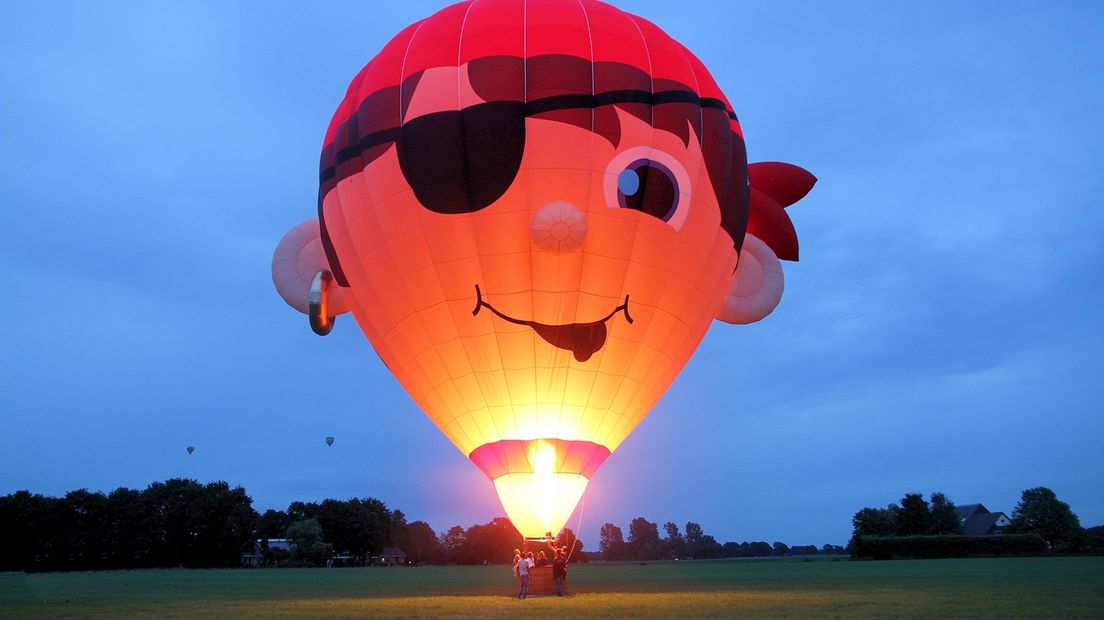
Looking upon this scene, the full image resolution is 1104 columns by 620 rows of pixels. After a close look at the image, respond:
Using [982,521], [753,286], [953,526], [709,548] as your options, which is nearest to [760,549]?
[709,548]

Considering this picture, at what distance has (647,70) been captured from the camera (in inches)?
468

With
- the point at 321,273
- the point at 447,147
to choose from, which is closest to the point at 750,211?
the point at 447,147

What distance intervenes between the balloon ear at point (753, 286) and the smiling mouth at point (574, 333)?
3.40m

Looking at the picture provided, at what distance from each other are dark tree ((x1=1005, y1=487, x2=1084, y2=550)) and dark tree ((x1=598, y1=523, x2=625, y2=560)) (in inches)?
1073

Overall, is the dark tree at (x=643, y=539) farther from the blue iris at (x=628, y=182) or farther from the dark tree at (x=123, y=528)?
the blue iris at (x=628, y=182)

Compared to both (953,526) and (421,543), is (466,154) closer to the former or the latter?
(953,526)

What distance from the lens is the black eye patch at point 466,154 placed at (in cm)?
1120

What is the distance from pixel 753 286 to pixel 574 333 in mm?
4276

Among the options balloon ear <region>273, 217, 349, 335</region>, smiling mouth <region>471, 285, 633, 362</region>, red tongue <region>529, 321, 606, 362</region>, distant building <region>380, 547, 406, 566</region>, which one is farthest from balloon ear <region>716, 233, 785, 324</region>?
distant building <region>380, 547, 406, 566</region>

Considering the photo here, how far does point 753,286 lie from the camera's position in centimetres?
1441

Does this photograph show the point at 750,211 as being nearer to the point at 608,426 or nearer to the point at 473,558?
the point at 608,426

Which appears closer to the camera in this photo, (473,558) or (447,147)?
(447,147)

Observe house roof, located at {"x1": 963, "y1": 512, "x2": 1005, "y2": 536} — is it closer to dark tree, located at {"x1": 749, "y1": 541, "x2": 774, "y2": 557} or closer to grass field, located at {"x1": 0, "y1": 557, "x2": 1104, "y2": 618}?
dark tree, located at {"x1": 749, "y1": 541, "x2": 774, "y2": 557}

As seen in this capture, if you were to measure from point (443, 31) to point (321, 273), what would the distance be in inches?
163
